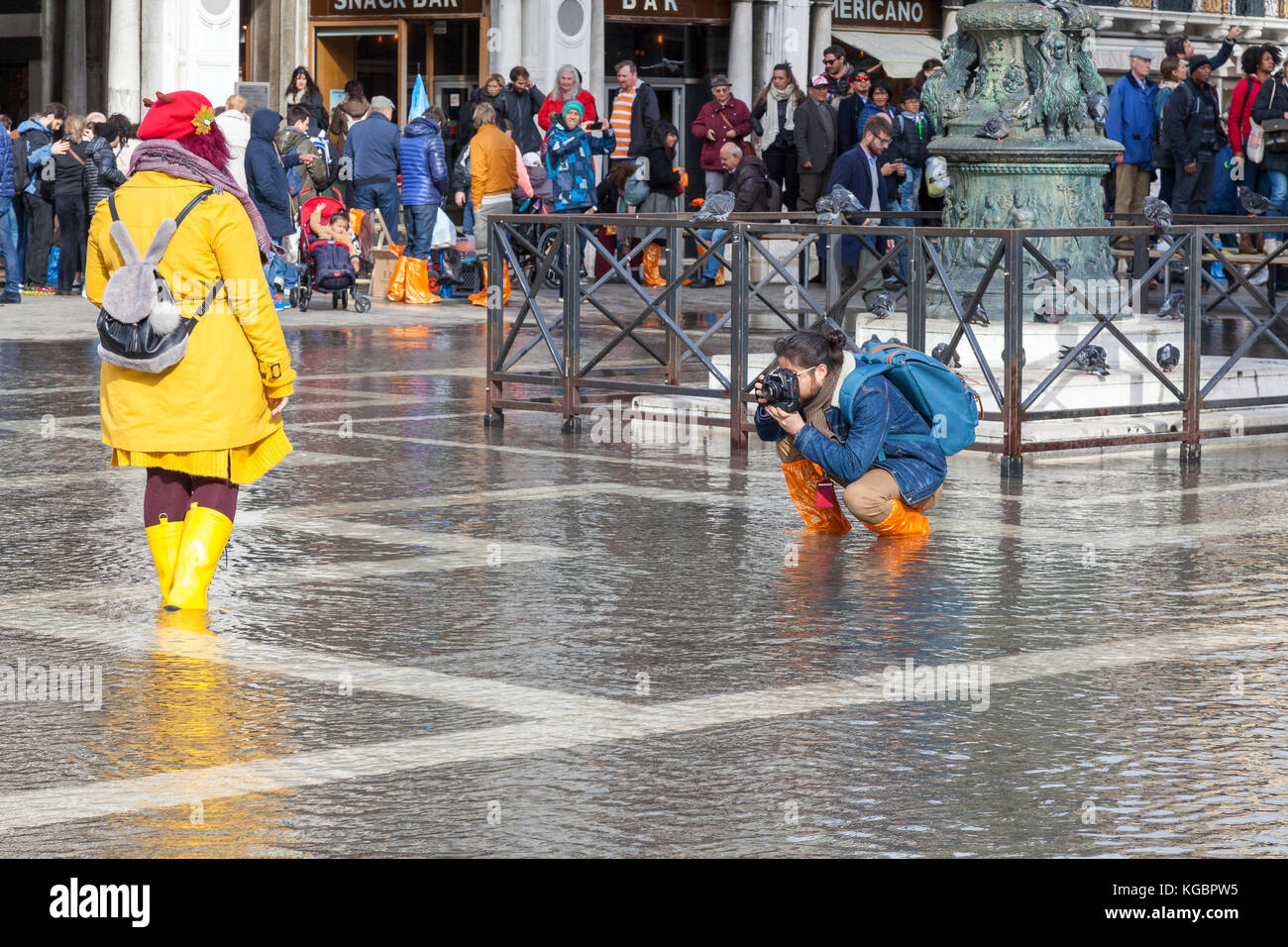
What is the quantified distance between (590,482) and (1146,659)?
4283 mm

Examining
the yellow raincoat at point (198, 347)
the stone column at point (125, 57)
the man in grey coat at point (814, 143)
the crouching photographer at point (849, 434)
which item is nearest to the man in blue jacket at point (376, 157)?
the man in grey coat at point (814, 143)

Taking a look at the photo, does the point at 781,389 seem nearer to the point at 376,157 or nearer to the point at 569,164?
the point at 376,157

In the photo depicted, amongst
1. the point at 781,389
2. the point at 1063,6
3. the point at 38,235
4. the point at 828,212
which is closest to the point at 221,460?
the point at 781,389

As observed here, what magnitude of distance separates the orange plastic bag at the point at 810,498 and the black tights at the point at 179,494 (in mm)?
2453

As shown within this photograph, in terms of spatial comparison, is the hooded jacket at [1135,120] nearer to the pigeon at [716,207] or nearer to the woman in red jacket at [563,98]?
the woman in red jacket at [563,98]

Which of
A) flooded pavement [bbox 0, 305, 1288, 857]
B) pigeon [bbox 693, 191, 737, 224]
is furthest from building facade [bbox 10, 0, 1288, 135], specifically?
flooded pavement [bbox 0, 305, 1288, 857]

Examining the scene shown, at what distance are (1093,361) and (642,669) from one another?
Answer: 6094 millimetres

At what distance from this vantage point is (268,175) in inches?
806

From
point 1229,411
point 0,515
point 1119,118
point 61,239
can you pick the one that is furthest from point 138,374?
point 1119,118

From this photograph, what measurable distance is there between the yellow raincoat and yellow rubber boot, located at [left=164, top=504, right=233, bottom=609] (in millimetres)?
155

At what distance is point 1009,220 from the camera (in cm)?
1404

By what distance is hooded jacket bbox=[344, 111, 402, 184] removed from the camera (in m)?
22.5

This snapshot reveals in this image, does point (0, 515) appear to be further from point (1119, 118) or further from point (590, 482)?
point (1119, 118)
